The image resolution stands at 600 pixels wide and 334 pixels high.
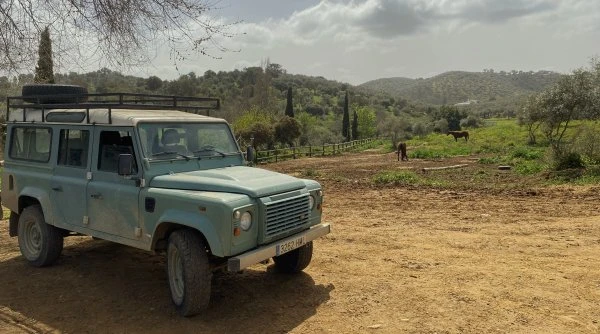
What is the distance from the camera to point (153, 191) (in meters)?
5.20

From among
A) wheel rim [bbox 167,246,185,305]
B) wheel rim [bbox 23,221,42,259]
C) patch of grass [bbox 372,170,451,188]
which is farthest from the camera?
patch of grass [bbox 372,170,451,188]

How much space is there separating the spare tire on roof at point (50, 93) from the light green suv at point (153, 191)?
20mm

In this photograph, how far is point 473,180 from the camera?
1652 centimetres

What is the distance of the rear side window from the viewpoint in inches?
261

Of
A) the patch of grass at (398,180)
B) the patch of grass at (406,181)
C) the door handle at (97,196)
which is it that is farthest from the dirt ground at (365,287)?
the patch of grass at (398,180)

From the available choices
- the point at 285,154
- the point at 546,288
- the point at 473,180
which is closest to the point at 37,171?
the point at 546,288

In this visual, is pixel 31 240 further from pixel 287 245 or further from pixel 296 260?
pixel 287 245

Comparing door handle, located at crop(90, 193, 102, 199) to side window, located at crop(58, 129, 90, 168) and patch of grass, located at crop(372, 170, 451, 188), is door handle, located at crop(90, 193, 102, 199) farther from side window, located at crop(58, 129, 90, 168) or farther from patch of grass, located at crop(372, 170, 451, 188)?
patch of grass, located at crop(372, 170, 451, 188)

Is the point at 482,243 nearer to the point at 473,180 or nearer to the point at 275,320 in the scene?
the point at 275,320

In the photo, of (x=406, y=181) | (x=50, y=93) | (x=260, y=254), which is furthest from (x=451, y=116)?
(x=260, y=254)

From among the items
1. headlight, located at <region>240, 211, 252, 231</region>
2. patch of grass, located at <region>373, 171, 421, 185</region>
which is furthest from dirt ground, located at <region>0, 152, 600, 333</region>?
patch of grass, located at <region>373, 171, 421, 185</region>

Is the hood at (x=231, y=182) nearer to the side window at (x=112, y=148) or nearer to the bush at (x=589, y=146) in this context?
the side window at (x=112, y=148)

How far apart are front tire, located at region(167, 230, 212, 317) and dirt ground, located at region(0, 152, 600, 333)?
0.60ft

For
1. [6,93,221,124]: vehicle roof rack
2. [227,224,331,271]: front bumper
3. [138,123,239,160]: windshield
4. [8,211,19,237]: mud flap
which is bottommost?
[8,211,19,237]: mud flap
